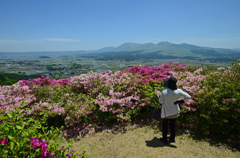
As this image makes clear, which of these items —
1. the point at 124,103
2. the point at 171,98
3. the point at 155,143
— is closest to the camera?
the point at 171,98

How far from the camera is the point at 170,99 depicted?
4023mm

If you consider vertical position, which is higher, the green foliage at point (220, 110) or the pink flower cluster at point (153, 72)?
the pink flower cluster at point (153, 72)

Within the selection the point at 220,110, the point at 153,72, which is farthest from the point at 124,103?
the point at 153,72

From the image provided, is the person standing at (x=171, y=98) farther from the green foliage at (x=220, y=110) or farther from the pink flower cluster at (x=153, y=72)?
the pink flower cluster at (x=153, y=72)

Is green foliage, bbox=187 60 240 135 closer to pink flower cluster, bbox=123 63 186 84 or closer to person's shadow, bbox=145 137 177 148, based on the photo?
person's shadow, bbox=145 137 177 148

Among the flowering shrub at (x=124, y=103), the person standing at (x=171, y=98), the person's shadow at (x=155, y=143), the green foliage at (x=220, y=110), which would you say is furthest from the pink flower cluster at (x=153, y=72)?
the person's shadow at (x=155, y=143)

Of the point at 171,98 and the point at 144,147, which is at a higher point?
the point at 171,98

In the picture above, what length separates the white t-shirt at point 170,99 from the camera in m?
3.97

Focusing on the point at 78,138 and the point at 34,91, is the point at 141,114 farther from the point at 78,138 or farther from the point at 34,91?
the point at 34,91

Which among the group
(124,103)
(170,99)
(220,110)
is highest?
(170,99)

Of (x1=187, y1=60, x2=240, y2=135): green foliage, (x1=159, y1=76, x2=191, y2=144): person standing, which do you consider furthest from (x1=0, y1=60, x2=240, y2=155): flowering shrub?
(x1=159, y1=76, x2=191, y2=144): person standing

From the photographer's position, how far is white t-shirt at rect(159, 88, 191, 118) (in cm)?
397

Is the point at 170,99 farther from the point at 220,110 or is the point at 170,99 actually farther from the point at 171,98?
the point at 220,110

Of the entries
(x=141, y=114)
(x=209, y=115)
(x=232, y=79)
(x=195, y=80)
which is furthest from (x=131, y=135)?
(x=232, y=79)
